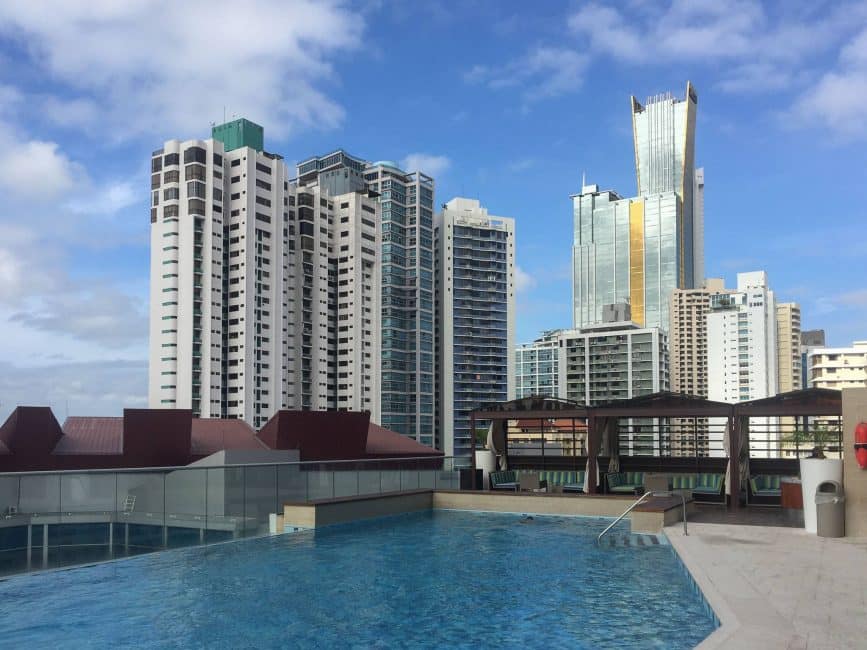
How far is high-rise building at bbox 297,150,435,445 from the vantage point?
118 metres

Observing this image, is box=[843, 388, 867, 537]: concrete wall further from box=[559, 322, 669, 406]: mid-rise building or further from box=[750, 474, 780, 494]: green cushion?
box=[559, 322, 669, 406]: mid-rise building

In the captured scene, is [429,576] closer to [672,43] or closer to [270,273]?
[672,43]

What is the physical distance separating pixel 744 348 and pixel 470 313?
63588 mm

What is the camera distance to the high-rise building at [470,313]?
128875 mm

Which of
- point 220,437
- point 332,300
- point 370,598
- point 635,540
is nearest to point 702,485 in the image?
point 635,540

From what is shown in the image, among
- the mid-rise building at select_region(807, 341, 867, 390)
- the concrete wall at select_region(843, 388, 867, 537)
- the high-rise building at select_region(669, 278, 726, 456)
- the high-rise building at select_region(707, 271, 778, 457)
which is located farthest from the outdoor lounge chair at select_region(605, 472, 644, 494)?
the high-rise building at select_region(669, 278, 726, 456)

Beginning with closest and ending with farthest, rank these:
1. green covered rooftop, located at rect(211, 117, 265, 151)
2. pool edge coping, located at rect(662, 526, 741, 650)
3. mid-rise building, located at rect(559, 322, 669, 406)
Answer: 1. pool edge coping, located at rect(662, 526, 741, 650)
2. green covered rooftop, located at rect(211, 117, 265, 151)
3. mid-rise building, located at rect(559, 322, 669, 406)

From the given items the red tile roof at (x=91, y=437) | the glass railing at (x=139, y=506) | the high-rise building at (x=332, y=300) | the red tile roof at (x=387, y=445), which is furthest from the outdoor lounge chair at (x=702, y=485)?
the high-rise building at (x=332, y=300)

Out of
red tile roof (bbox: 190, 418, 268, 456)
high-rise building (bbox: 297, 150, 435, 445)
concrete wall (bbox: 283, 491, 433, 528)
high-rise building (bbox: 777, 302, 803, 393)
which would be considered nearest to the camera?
concrete wall (bbox: 283, 491, 433, 528)

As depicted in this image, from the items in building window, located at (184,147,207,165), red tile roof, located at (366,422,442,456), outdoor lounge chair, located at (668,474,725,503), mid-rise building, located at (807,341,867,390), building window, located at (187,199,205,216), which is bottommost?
red tile roof, located at (366,422,442,456)

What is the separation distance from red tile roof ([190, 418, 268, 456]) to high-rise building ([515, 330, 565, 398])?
451 ft

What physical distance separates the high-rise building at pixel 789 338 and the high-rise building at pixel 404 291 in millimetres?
92832

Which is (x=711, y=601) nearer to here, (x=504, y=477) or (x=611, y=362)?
(x=504, y=477)

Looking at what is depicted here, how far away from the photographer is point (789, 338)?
180750 mm
